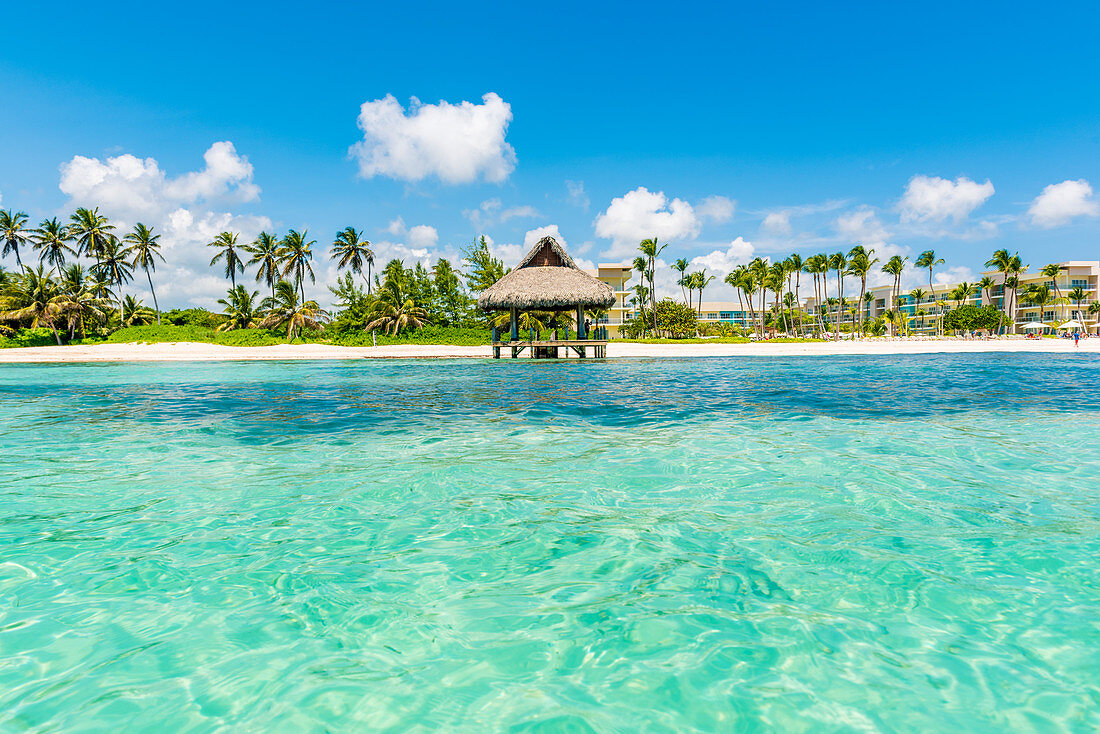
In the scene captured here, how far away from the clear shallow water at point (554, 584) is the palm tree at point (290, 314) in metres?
30.4

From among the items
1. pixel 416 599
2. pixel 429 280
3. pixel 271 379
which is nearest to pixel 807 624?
pixel 416 599

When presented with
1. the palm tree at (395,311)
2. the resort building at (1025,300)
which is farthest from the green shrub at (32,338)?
the resort building at (1025,300)

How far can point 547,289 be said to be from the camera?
24438mm

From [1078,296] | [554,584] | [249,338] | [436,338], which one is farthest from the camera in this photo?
[1078,296]

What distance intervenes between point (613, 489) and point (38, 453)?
674 centimetres

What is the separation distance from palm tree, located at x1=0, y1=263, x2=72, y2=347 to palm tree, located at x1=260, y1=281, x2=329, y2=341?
460 inches

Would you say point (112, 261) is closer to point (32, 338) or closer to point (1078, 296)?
point (32, 338)

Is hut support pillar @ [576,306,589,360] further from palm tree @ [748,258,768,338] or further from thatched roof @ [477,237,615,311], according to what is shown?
palm tree @ [748,258,768,338]

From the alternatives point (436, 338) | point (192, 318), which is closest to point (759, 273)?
point (436, 338)

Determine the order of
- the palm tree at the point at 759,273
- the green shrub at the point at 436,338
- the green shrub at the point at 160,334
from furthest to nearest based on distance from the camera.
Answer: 1. the palm tree at the point at 759,273
2. the green shrub at the point at 160,334
3. the green shrub at the point at 436,338

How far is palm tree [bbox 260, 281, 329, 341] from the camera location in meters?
36.0

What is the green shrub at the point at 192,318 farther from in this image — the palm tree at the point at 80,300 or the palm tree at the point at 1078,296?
the palm tree at the point at 1078,296

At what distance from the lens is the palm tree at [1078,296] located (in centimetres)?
7981

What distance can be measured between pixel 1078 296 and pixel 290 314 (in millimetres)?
101918
